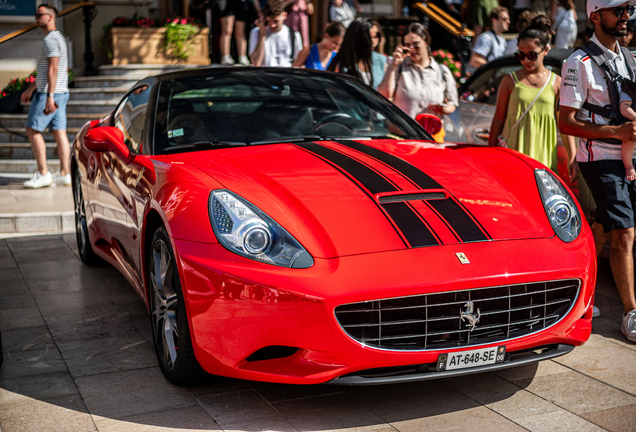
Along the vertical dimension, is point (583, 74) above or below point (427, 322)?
above

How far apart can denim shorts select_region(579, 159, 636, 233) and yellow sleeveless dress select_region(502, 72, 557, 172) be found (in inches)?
33.8

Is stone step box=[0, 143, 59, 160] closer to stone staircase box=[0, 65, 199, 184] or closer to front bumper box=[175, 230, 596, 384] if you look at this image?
stone staircase box=[0, 65, 199, 184]

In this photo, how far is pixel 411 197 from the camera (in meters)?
3.42

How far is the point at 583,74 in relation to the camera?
167 inches

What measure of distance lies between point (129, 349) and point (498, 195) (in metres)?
2.07

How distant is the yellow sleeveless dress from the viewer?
5.13 metres

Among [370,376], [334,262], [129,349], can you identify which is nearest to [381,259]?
[334,262]

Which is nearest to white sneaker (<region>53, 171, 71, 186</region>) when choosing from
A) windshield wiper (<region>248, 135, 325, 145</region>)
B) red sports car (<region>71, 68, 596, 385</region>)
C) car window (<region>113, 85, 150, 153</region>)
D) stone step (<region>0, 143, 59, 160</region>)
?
stone step (<region>0, 143, 59, 160</region>)

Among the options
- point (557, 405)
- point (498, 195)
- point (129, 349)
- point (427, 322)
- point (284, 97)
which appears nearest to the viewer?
point (427, 322)

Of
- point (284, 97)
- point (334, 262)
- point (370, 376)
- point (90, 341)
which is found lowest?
point (90, 341)

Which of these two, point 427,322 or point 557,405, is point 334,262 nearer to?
point 427,322

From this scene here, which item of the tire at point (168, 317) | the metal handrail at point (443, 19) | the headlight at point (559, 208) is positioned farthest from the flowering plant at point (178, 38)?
the headlight at point (559, 208)

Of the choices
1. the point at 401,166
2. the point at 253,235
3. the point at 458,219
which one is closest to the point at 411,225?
the point at 458,219

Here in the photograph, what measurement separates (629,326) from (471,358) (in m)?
1.53
